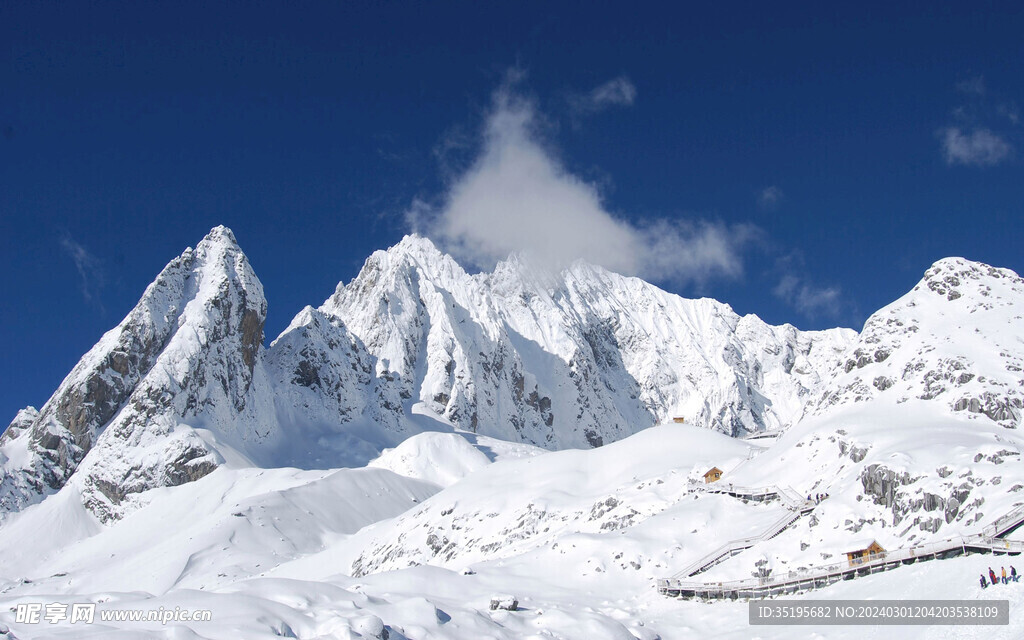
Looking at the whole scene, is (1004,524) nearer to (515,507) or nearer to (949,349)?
(949,349)

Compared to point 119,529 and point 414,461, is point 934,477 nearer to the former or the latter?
point 414,461

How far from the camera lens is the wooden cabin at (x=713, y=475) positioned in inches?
3219

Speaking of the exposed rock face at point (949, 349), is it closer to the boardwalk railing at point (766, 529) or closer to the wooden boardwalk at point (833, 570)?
the boardwalk railing at point (766, 529)

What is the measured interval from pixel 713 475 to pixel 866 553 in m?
27.7

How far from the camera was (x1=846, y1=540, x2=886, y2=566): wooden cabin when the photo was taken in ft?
173

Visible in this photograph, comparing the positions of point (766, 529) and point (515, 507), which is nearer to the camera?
point (766, 529)

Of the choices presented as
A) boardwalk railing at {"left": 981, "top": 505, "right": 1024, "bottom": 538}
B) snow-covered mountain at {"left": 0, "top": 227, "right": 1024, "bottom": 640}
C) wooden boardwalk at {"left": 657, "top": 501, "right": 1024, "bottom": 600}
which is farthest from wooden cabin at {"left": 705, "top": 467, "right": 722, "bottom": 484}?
boardwalk railing at {"left": 981, "top": 505, "right": 1024, "bottom": 538}

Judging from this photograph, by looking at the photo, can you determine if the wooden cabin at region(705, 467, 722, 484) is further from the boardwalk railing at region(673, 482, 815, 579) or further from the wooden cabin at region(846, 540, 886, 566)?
the wooden cabin at region(846, 540, 886, 566)

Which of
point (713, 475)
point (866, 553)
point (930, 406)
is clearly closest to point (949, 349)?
point (930, 406)

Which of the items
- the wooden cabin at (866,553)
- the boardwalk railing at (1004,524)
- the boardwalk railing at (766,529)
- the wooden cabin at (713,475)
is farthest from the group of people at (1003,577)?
the wooden cabin at (713,475)

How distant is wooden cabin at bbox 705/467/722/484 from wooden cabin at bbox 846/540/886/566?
25893 mm

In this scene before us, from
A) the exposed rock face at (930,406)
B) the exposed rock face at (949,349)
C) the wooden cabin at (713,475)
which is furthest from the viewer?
the wooden cabin at (713,475)

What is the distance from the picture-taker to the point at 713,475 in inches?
3228

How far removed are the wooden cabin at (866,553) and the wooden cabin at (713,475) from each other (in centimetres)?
2589
